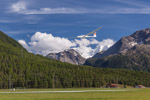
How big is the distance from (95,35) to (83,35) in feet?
79.6

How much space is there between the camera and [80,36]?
11638 centimetres

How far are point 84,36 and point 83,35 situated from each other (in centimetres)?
374

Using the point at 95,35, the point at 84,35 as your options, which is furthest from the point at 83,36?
the point at 95,35

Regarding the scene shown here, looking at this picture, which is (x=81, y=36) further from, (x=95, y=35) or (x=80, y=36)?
(x=95, y=35)

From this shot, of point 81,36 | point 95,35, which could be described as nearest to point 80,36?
point 81,36

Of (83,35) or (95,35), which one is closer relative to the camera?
(83,35)

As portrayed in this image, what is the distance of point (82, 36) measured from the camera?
376 feet

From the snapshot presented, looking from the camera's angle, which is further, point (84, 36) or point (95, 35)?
point (95, 35)

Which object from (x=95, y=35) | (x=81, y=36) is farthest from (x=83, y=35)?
(x=95, y=35)

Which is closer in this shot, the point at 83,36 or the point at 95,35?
the point at 83,36

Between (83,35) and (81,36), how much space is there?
94 centimetres

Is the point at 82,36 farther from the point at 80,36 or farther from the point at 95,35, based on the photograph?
the point at 95,35

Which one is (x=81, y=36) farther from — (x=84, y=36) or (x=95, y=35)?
(x=95, y=35)

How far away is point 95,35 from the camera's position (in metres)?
139
